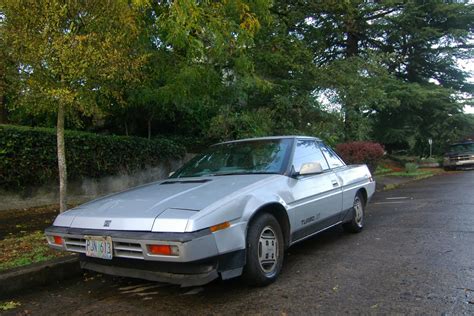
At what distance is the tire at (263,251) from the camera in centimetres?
383

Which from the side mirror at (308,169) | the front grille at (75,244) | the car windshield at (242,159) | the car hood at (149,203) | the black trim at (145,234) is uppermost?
the car windshield at (242,159)

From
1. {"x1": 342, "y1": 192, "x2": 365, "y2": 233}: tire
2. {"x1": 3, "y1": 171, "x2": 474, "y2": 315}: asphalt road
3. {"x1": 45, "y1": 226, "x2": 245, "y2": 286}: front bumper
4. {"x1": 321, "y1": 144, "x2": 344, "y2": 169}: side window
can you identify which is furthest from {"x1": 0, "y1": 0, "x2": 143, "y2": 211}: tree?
{"x1": 342, "y1": 192, "x2": 365, "y2": 233}: tire

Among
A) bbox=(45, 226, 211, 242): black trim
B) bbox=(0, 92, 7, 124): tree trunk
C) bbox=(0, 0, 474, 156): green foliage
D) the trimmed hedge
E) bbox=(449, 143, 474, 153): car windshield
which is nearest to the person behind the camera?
bbox=(45, 226, 211, 242): black trim

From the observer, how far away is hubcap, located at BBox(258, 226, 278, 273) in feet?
13.1

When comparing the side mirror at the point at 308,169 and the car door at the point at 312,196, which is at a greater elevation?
the side mirror at the point at 308,169

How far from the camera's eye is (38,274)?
14.7ft

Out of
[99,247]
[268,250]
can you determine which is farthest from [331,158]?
[99,247]

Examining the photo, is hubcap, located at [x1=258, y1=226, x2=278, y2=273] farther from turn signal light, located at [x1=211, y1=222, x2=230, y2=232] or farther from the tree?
the tree

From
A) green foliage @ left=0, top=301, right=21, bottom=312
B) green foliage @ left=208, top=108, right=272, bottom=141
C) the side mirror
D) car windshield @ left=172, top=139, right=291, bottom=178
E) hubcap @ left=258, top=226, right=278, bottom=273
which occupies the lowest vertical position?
green foliage @ left=0, top=301, right=21, bottom=312

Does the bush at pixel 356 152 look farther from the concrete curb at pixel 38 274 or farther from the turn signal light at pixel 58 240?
the turn signal light at pixel 58 240

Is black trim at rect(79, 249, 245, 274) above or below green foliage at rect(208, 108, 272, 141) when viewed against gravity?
below

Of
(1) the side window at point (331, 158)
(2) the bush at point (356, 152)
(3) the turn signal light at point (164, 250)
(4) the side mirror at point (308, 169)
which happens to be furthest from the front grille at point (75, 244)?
(2) the bush at point (356, 152)

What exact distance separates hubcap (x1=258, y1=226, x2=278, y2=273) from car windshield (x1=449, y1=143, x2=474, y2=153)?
2385cm

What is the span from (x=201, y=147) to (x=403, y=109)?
14235mm
